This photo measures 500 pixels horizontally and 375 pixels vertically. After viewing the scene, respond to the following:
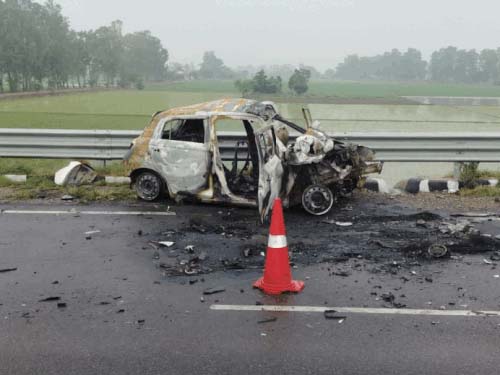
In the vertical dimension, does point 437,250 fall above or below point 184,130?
below

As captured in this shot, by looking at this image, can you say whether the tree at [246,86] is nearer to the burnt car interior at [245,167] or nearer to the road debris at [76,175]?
the burnt car interior at [245,167]

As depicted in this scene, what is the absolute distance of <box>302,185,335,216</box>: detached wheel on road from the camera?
312 inches

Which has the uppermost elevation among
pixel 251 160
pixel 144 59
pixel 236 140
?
pixel 144 59

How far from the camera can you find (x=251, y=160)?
9.16m

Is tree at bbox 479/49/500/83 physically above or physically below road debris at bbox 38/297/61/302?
above

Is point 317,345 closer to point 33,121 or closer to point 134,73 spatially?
point 33,121

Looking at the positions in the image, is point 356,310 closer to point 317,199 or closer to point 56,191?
point 317,199

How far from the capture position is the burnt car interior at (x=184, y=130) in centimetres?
858

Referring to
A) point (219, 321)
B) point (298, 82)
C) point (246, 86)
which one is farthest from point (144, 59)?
point (219, 321)

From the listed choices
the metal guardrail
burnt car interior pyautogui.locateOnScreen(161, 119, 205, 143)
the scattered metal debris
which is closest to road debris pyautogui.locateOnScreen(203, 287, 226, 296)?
the scattered metal debris

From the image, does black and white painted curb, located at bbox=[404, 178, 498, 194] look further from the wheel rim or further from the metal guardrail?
the wheel rim

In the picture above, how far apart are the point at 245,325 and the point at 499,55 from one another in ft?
136

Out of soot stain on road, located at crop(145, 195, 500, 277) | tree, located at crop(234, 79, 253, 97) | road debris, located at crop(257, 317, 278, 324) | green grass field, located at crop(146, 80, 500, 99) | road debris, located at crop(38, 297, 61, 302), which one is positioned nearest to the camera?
road debris, located at crop(257, 317, 278, 324)

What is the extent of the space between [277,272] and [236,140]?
4653 mm
